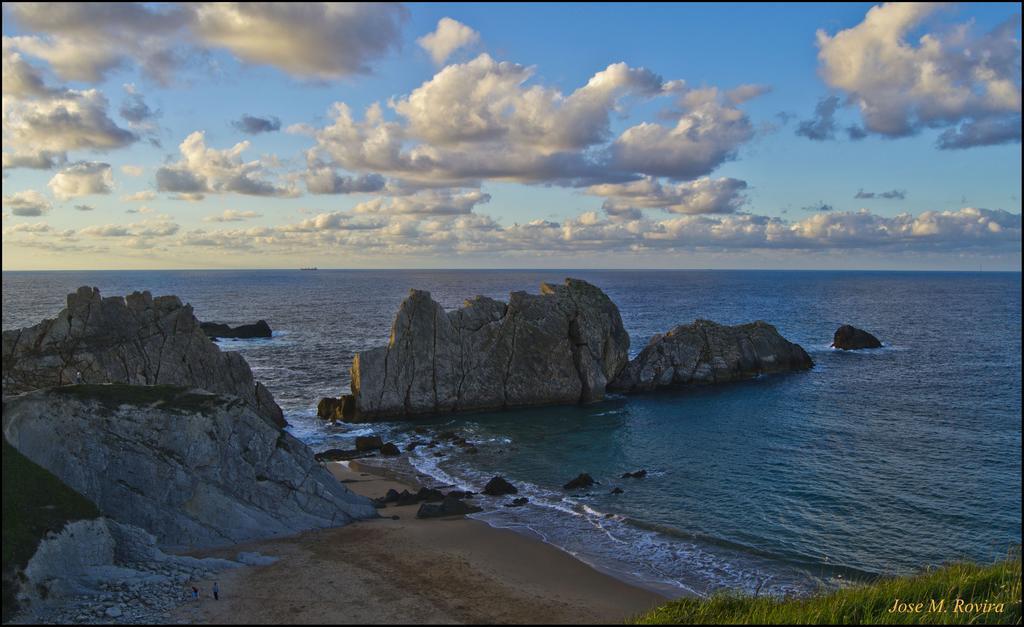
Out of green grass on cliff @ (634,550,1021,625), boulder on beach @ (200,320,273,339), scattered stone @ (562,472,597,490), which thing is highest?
green grass on cliff @ (634,550,1021,625)

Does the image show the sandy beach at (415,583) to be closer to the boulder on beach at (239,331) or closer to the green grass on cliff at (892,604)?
the green grass on cliff at (892,604)

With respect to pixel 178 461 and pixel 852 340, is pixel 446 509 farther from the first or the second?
pixel 852 340

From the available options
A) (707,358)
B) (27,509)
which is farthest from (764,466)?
(27,509)

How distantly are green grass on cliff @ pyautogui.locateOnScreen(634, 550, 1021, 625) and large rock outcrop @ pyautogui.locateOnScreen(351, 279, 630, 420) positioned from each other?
46.1 metres

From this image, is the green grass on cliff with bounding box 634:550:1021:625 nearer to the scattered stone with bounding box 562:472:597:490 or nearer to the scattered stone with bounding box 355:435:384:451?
the scattered stone with bounding box 562:472:597:490

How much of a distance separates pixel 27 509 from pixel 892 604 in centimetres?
3024

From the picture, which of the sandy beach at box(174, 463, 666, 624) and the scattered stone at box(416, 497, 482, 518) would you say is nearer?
the sandy beach at box(174, 463, 666, 624)

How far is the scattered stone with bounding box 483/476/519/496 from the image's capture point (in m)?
43.5

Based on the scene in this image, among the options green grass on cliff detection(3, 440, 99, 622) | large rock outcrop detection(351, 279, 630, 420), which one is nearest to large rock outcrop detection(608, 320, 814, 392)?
large rock outcrop detection(351, 279, 630, 420)

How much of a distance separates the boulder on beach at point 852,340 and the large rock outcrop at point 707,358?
67.1 ft

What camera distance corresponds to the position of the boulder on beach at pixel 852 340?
104000mm

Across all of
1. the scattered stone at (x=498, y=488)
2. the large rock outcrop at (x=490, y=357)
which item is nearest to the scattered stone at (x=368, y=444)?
the large rock outcrop at (x=490, y=357)

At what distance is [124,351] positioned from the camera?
57406 millimetres

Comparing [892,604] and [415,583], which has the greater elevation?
[892,604]
